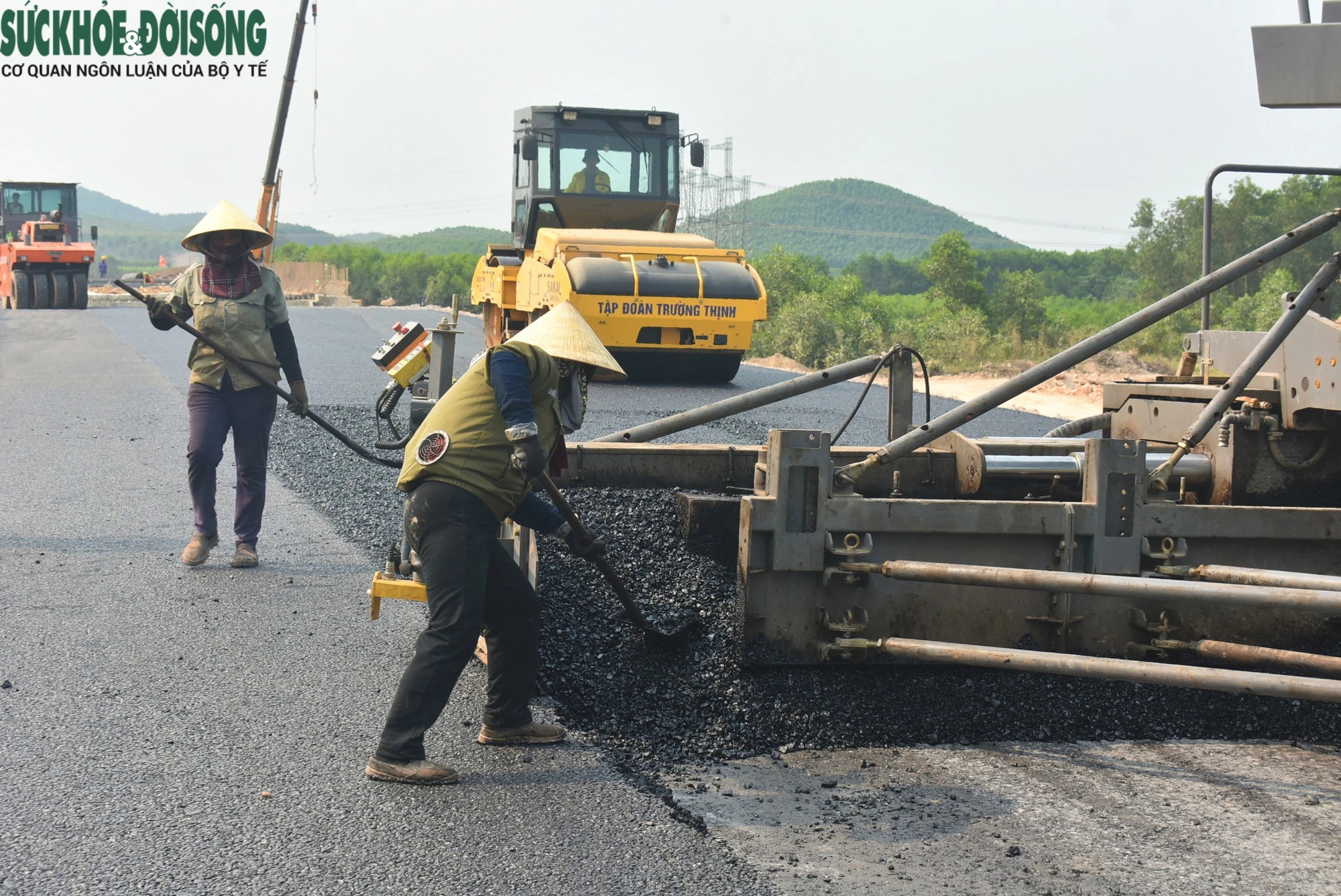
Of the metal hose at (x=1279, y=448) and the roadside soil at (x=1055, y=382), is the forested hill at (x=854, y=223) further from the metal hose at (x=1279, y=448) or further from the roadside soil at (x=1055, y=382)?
the metal hose at (x=1279, y=448)

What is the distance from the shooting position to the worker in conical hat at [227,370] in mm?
6211

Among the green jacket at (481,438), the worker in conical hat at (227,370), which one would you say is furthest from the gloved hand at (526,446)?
the worker in conical hat at (227,370)

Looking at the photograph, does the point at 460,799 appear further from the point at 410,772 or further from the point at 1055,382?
the point at 1055,382

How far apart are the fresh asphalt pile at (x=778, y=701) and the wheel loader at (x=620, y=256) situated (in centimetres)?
890

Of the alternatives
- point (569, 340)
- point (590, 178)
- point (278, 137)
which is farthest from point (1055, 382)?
point (569, 340)

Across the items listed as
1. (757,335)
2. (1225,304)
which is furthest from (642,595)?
(1225,304)

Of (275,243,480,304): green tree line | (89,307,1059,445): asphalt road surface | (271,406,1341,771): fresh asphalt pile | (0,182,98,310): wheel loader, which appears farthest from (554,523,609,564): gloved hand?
(275,243,480,304): green tree line

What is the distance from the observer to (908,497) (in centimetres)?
528

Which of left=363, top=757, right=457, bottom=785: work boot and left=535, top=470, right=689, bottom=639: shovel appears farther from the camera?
left=535, top=470, right=689, bottom=639: shovel

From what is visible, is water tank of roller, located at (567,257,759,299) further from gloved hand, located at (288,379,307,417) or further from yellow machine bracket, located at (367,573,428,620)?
yellow machine bracket, located at (367,573,428,620)

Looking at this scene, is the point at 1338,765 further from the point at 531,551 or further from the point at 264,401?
the point at 264,401

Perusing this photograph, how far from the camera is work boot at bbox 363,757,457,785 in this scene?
3.58 m

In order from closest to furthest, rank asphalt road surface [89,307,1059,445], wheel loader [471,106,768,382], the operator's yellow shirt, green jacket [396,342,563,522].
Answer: green jacket [396,342,563,522]
asphalt road surface [89,307,1059,445]
wheel loader [471,106,768,382]
the operator's yellow shirt

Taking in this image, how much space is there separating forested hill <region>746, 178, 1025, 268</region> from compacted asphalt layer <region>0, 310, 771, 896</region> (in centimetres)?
15386
